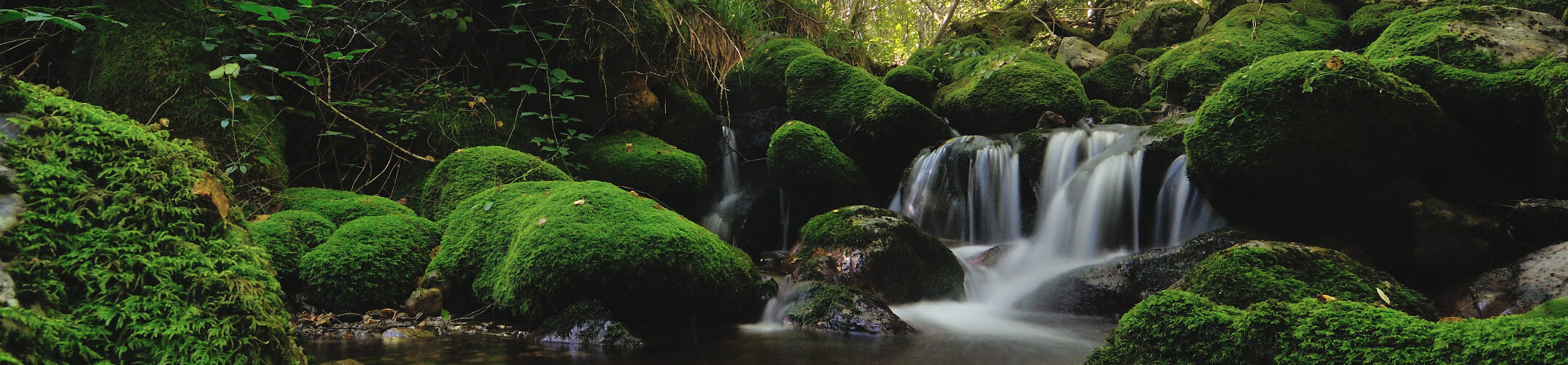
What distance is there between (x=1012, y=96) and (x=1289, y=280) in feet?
17.3

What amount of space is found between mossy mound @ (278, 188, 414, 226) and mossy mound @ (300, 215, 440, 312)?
0.38 m

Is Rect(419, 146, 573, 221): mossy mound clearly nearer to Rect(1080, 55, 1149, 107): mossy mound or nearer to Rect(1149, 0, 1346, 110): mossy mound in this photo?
Rect(1080, 55, 1149, 107): mossy mound

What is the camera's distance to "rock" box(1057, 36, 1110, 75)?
10.5 m

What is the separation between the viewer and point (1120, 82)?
9.85m

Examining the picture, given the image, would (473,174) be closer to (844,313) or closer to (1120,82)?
(844,313)

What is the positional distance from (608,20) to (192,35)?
3133 millimetres

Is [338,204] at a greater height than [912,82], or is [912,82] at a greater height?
[912,82]

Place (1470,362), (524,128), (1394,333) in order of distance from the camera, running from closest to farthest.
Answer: (1470,362) < (1394,333) < (524,128)

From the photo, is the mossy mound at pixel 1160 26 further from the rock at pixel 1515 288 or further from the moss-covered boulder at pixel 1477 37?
the rock at pixel 1515 288

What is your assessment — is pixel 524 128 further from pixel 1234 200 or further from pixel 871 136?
pixel 1234 200

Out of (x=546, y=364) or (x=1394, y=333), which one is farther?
(x=546, y=364)

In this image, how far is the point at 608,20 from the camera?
696 cm

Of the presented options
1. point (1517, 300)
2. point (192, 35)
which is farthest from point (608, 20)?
point (1517, 300)

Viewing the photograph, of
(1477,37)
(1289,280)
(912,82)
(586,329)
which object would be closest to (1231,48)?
(1477,37)
